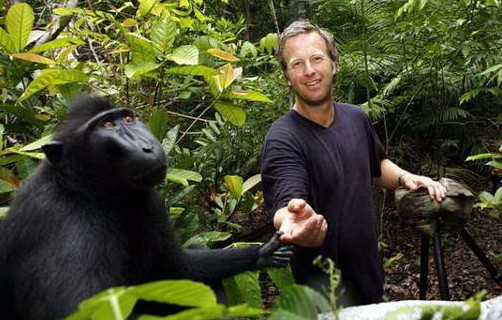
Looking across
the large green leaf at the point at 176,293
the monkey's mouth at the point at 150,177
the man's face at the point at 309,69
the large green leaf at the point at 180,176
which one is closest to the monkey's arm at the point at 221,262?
the large green leaf at the point at 180,176

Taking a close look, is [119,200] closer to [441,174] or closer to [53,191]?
[53,191]

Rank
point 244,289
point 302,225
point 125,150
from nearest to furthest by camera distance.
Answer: point 302,225 < point 125,150 < point 244,289

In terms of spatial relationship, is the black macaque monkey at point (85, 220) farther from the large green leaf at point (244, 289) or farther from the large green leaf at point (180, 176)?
the large green leaf at point (180, 176)

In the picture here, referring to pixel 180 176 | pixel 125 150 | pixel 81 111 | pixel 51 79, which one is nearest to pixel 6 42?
pixel 51 79

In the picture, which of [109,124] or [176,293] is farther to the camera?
[109,124]

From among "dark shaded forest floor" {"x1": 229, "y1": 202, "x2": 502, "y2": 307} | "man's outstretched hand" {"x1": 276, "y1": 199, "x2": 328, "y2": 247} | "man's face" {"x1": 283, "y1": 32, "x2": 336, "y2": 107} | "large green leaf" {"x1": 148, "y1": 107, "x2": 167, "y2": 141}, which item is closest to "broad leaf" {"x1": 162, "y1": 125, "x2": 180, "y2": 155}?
"large green leaf" {"x1": 148, "y1": 107, "x2": 167, "y2": 141}

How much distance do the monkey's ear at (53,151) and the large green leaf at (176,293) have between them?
6.76ft

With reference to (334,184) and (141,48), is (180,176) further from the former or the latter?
(334,184)

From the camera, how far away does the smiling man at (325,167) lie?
3086mm

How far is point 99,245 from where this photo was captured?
2.47 meters

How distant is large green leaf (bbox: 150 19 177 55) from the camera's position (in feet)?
11.5

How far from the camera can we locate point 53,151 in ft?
8.75

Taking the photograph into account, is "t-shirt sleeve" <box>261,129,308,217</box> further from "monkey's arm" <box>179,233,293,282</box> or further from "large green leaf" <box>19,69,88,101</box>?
"large green leaf" <box>19,69,88,101</box>

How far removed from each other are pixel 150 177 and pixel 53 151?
476 mm
